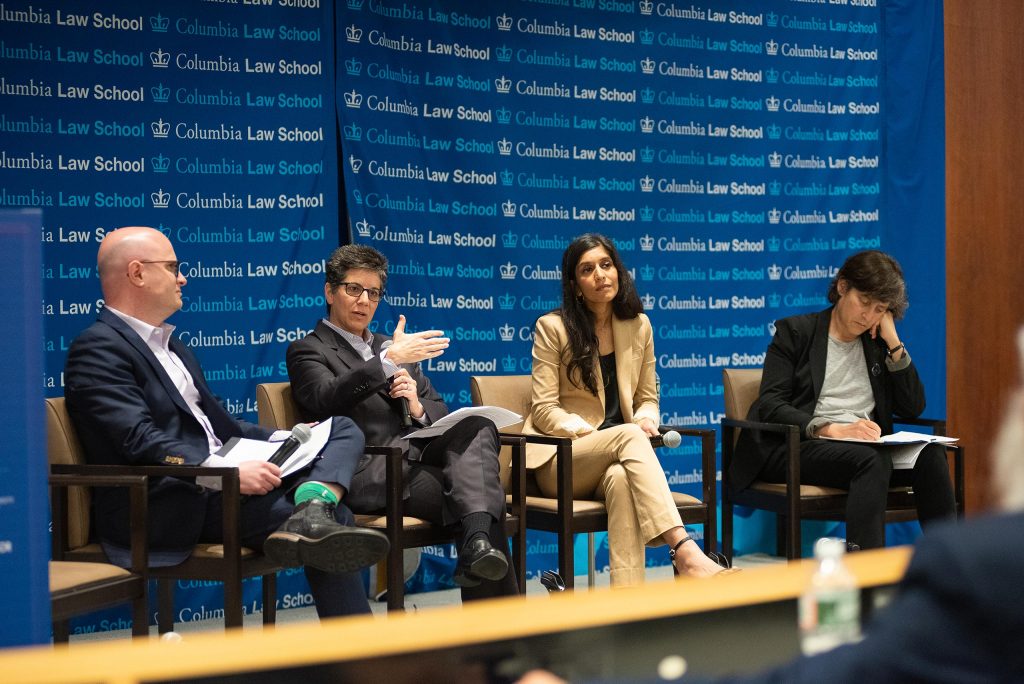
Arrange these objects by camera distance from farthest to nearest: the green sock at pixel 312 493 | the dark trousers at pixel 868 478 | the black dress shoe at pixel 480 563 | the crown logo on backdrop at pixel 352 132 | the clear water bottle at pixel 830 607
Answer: the crown logo on backdrop at pixel 352 132 < the dark trousers at pixel 868 478 < the black dress shoe at pixel 480 563 < the green sock at pixel 312 493 < the clear water bottle at pixel 830 607

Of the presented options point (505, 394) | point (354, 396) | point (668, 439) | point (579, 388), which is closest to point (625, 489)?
point (668, 439)

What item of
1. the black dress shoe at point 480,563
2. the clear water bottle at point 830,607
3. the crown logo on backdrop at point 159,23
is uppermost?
the crown logo on backdrop at point 159,23

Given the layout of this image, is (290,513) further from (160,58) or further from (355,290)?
(160,58)

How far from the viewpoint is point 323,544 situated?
122 inches

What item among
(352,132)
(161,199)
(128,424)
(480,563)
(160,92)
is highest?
(160,92)

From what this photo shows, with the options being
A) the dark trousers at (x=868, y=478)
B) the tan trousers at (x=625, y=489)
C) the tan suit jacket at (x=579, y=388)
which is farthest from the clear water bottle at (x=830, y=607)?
the dark trousers at (x=868, y=478)

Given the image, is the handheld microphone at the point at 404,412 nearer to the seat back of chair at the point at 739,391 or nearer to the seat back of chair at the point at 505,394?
the seat back of chair at the point at 505,394

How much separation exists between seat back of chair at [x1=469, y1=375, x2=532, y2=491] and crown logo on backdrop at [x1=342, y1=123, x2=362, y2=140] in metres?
1.16

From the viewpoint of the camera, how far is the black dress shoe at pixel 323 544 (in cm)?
311

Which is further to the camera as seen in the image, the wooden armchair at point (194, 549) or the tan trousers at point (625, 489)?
the tan trousers at point (625, 489)

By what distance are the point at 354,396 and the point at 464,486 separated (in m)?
0.50

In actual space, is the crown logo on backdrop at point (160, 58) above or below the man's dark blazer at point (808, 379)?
above

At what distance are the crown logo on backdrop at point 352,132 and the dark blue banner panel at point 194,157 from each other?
0.05 meters

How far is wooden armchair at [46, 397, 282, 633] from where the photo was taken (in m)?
3.15
